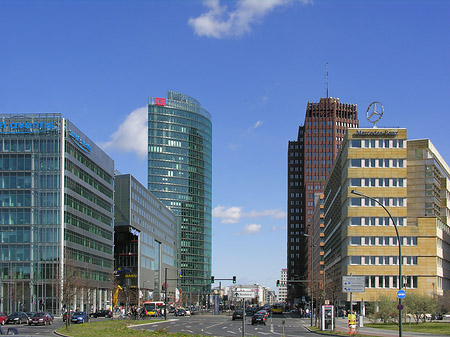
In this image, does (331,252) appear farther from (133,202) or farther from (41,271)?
(41,271)

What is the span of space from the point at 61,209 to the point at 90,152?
19.5 metres

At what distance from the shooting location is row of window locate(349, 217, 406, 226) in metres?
96.1

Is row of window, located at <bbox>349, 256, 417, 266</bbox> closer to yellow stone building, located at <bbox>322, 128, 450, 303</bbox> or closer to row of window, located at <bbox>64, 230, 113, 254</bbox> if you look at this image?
yellow stone building, located at <bbox>322, 128, 450, 303</bbox>

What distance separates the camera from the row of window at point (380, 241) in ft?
315

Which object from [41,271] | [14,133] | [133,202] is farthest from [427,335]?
[133,202]

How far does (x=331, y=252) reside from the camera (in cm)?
13125

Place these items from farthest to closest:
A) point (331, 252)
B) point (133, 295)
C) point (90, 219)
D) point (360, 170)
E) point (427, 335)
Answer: point (133, 295), point (331, 252), point (90, 219), point (360, 170), point (427, 335)

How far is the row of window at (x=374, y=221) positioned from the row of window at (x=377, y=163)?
818cm

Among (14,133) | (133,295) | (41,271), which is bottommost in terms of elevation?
(133,295)

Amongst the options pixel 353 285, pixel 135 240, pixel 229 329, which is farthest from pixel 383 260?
pixel 135 240

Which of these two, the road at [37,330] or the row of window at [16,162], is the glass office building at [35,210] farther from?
the road at [37,330]

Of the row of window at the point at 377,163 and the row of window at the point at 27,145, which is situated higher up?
the row of window at the point at 27,145

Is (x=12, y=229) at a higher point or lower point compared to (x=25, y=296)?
higher

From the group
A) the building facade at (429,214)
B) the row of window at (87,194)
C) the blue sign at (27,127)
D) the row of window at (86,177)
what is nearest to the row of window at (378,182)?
the building facade at (429,214)
